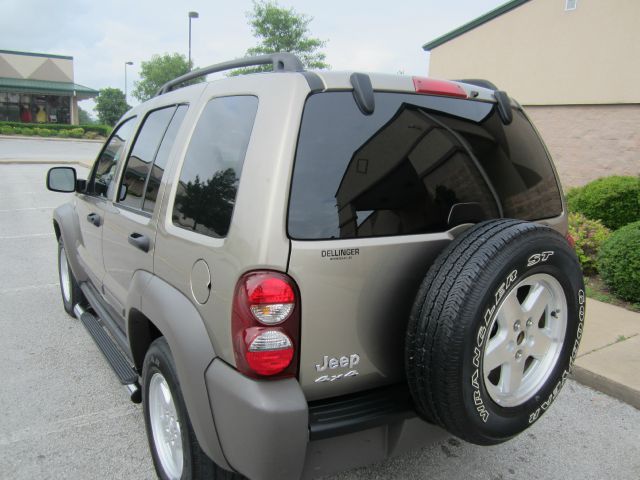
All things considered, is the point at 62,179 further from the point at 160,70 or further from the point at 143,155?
the point at 160,70

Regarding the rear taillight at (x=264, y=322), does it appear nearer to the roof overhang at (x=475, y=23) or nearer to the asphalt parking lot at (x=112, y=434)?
the asphalt parking lot at (x=112, y=434)

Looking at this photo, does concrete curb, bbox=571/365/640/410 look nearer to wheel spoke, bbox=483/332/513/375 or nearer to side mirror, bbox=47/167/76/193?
wheel spoke, bbox=483/332/513/375

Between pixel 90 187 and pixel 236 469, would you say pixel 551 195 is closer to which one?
pixel 236 469

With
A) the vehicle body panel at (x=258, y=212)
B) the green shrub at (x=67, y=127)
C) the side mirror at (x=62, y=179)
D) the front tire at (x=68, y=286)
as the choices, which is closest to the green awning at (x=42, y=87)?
the green shrub at (x=67, y=127)

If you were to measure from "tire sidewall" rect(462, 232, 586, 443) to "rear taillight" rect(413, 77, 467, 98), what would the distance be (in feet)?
2.35

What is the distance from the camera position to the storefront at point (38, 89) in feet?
150

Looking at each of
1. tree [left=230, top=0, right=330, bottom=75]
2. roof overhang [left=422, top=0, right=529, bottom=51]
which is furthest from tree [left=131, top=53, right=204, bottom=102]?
roof overhang [left=422, top=0, right=529, bottom=51]

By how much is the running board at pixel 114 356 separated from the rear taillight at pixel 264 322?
1.18m

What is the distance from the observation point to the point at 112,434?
2930 millimetres

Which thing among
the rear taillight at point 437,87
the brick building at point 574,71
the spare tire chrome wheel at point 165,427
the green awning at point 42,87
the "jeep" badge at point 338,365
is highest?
the green awning at point 42,87

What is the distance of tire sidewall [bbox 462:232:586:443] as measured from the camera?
1826 mm

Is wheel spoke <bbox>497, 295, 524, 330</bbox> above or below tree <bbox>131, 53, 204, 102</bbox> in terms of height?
below

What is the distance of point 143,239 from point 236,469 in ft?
3.78

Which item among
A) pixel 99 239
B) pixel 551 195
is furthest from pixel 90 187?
pixel 551 195
